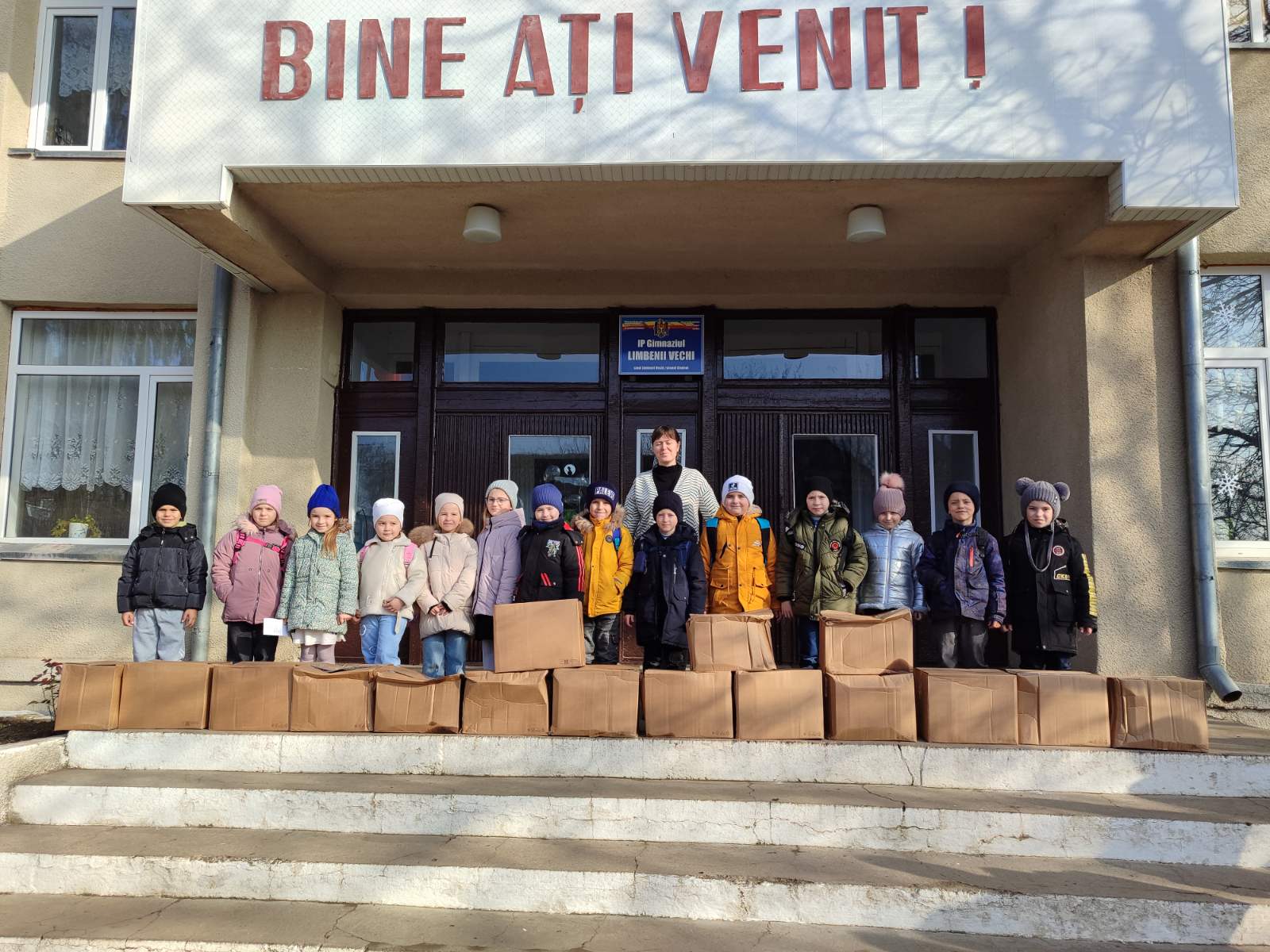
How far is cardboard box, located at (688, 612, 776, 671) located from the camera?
4.63 metres

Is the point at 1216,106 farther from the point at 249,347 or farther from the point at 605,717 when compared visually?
the point at 249,347

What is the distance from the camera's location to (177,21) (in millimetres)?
5543

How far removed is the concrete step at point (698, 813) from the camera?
12.7 feet

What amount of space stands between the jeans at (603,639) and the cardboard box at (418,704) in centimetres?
86

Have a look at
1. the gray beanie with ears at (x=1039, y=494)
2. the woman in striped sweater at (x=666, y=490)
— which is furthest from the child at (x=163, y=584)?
the gray beanie with ears at (x=1039, y=494)

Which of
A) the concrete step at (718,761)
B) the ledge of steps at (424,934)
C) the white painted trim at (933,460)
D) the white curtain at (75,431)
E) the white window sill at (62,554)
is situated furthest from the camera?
the white curtain at (75,431)

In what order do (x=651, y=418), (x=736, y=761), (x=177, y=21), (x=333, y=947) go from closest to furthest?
(x=333, y=947)
(x=736, y=761)
(x=177, y=21)
(x=651, y=418)

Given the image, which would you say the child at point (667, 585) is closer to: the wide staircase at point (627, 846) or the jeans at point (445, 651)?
the wide staircase at point (627, 846)

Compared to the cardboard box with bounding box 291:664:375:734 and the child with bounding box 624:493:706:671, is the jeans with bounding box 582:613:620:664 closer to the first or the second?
the child with bounding box 624:493:706:671

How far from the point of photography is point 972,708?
4473 millimetres

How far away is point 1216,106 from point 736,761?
4498mm

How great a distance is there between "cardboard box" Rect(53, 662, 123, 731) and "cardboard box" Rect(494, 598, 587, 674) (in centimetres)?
207

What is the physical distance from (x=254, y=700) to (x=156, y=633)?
1.05m

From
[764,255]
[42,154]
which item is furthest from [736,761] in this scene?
[42,154]
